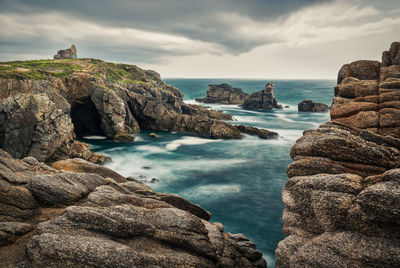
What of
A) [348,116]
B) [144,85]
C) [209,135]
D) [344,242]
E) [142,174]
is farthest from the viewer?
[144,85]

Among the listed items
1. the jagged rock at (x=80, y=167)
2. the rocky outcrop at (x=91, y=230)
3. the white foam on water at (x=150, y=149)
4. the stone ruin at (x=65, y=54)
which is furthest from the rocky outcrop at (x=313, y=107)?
the stone ruin at (x=65, y=54)

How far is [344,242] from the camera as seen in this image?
11305 millimetres

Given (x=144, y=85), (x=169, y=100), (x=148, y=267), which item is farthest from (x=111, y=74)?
(x=148, y=267)

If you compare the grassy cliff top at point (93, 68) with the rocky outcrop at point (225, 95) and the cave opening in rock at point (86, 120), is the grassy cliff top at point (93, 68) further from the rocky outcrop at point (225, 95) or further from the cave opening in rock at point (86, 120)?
the rocky outcrop at point (225, 95)

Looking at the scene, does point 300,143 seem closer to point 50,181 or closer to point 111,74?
point 50,181

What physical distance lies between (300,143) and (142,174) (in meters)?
33.9

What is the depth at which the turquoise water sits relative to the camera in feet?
100

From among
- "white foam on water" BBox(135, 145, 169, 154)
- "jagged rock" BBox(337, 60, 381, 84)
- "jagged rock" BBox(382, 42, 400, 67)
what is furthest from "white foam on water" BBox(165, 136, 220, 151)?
"jagged rock" BBox(382, 42, 400, 67)

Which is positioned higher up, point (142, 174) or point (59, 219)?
point (59, 219)

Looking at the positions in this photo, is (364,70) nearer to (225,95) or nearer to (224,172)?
(224,172)

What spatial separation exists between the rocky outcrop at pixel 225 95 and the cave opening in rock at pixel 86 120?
99827 mm

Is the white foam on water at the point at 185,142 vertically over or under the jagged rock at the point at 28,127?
under

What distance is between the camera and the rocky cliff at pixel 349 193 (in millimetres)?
10609

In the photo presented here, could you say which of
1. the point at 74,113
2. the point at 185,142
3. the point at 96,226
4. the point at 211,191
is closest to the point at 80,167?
the point at 96,226
